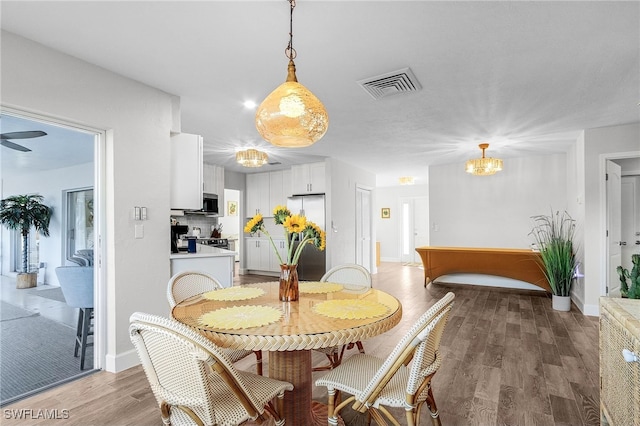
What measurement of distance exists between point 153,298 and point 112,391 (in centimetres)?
76

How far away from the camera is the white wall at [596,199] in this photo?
4008 mm

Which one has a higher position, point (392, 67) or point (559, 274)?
point (392, 67)

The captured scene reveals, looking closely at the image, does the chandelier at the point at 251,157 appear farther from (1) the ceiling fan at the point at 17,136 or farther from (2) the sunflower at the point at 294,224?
(2) the sunflower at the point at 294,224

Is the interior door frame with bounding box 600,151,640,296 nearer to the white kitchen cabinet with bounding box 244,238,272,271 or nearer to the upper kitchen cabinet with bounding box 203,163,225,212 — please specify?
the white kitchen cabinet with bounding box 244,238,272,271

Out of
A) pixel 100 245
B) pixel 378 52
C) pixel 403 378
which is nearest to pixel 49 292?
pixel 100 245

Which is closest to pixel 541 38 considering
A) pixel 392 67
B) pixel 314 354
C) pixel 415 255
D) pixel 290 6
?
pixel 392 67

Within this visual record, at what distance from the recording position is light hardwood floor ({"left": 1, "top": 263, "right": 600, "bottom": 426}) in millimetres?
1976

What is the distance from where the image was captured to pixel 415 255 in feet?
32.1

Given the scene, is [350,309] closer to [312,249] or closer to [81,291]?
[81,291]

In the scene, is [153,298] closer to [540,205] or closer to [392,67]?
[392,67]

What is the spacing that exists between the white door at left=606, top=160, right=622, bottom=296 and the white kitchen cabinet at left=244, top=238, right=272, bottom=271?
560 centimetres

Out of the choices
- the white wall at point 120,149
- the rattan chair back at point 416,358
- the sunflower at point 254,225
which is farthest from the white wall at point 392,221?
the rattan chair back at point 416,358

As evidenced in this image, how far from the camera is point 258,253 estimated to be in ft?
24.0

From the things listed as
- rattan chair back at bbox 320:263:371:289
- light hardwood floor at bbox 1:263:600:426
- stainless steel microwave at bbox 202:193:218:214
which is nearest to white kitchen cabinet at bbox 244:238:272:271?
stainless steel microwave at bbox 202:193:218:214
